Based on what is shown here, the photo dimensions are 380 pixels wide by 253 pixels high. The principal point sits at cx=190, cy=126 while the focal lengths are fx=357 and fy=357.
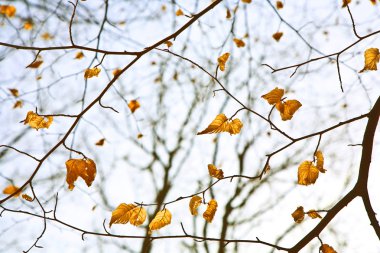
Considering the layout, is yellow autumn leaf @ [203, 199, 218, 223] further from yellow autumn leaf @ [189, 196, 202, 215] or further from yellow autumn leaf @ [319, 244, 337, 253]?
yellow autumn leaf @ [319, 244, 337, 253]

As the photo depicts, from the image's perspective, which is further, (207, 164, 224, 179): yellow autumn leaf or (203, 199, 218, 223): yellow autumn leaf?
(203, 199, 218, 223): yellow autumn leaf

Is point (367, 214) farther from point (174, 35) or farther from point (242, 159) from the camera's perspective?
point (242, 159)

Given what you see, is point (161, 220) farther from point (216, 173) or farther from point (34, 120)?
point (34, 120)

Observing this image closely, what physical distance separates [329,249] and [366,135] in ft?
1.96

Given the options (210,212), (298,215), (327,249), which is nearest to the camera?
(327,249)

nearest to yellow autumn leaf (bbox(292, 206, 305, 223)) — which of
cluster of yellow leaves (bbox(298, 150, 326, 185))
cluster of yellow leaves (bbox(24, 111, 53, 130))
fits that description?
cluster of yellow leaves (bbox(298, 150, 326, 185))

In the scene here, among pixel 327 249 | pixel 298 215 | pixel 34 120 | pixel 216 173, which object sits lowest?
pixel 327 249

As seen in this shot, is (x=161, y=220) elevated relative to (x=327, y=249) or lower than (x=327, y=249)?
elevated

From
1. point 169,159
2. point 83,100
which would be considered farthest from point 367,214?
point 169,159

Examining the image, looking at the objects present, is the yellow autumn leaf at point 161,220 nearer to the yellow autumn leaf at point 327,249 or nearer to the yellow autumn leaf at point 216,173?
the yellow autumn leaf at point 216,173

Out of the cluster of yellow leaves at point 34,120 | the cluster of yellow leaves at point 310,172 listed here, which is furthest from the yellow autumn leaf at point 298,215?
the cluster of yellow leaves at point 34,120

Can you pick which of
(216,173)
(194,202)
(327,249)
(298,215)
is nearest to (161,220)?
(194,202)

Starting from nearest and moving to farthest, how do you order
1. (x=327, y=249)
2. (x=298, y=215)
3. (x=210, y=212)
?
(x=327, y=249), (x=298, y=215), (x=210, y=212)

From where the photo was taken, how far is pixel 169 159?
746 centimetres
